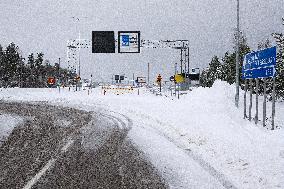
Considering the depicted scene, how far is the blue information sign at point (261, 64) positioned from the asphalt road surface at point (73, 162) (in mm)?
5925

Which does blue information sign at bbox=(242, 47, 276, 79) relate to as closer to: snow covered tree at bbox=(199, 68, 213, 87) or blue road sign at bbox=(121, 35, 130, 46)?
blue road sign at bbox=(121, 35, 130, 46)

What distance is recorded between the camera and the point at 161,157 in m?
9.02

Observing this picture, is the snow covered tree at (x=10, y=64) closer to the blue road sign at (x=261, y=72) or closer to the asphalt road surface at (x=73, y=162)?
the blue road sign at (x=261, y=72)

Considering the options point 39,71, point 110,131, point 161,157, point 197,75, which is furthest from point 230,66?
point 39,71

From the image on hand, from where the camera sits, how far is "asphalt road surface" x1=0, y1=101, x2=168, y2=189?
6609 millimetres

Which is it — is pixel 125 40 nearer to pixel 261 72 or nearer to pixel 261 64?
pixel 261 64

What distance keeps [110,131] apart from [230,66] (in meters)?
51.4

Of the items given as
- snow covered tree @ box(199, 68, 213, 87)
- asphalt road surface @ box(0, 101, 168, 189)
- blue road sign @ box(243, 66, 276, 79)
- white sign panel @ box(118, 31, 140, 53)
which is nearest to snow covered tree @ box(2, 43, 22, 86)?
snow covered tree @ box(199, 68, 213, 87)

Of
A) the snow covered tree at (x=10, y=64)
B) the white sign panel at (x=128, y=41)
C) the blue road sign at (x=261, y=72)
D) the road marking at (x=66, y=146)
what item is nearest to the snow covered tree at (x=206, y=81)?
the snow covered tree at (x=10, y=64)

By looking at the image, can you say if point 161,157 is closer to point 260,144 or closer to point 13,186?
point 260,144

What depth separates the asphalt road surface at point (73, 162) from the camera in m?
6.61

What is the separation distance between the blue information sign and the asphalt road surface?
5925 mm

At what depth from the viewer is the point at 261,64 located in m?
15.7

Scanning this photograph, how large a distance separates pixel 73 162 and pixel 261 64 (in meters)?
9.97
